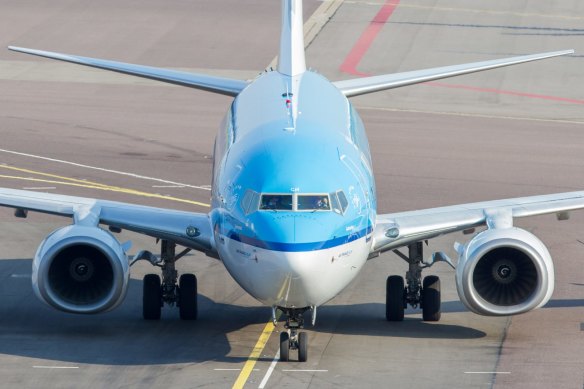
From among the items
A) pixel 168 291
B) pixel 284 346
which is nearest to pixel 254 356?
pixel 284 346

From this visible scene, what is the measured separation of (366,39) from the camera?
67.6m

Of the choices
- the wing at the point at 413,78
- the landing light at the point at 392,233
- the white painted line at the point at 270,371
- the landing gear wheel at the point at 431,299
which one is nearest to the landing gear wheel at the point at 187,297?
the white painted line at the point at 270,371

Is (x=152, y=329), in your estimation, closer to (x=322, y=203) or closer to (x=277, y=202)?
(x=277, y=202)

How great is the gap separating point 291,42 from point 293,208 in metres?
9.43

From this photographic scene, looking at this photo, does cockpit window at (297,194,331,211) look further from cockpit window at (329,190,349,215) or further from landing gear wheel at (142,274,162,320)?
landing gear wheel at (142,274,162,320)

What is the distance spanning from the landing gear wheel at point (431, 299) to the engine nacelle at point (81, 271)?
253 inches

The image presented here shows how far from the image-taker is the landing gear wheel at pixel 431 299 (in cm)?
3073

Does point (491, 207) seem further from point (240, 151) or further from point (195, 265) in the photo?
point (195, 265)

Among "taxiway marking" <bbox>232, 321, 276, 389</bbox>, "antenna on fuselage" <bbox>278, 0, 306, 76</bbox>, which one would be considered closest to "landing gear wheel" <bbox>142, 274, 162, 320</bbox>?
"taxiway marking" <bbox>232, 321, 276, 389</bbox>

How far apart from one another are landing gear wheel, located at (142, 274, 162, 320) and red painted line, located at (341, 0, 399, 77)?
30368mm

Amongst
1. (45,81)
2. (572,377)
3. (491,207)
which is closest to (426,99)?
(45,81)

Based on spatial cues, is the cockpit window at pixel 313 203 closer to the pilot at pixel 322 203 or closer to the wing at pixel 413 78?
the pilot at pixel 322 203

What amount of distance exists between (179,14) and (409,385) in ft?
159

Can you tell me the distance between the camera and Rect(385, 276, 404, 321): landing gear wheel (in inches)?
1204
